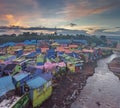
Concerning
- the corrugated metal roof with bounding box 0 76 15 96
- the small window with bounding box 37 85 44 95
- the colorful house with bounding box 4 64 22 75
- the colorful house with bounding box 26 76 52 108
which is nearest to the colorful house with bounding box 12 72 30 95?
the corrugated metal roof with bounding box 0 76 15 96

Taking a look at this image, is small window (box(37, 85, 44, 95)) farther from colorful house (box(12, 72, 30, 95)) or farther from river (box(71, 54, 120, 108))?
river (box(71, 54, 120, 108))

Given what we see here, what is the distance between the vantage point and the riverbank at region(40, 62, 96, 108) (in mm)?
24906

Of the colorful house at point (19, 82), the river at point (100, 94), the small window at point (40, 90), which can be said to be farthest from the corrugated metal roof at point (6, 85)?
the river at point (100, 94)

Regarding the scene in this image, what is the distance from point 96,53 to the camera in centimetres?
6319

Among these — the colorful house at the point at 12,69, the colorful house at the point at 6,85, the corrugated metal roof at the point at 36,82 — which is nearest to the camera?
the colorful house at the point at 6,85

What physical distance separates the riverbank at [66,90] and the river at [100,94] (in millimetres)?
919

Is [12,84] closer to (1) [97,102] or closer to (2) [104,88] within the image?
(1) [97,102]

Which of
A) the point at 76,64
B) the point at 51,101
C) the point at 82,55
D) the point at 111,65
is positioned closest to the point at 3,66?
the point at 51,101

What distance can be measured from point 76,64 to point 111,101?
16.2 metres

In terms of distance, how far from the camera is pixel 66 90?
29.7 meters

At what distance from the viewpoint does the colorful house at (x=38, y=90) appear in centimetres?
2227

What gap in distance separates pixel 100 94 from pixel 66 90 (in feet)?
18.6

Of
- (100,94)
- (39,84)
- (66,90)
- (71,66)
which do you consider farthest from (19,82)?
(71,66)

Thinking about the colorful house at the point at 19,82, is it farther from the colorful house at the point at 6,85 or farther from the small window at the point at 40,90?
the small window at the point at 40,90
